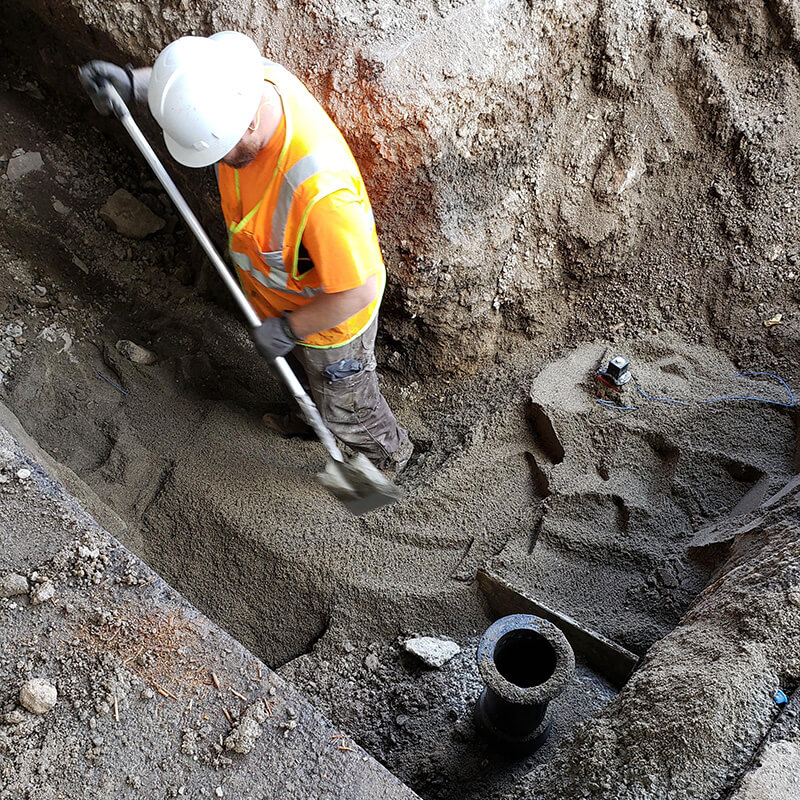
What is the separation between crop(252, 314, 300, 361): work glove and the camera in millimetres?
2678

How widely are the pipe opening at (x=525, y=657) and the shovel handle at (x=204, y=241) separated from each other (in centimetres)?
111

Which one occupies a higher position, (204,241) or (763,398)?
(763,398)

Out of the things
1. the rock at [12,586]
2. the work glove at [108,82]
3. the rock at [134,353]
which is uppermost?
the work glove at [108,82]

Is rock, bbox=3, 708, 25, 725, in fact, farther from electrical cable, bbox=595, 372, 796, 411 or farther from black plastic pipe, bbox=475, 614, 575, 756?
electrical cable, bbox=595, 372, 796, 411

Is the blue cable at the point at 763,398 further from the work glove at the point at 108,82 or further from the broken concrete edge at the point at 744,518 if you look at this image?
the work glove at the point at 108,82

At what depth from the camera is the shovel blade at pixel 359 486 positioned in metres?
2.88

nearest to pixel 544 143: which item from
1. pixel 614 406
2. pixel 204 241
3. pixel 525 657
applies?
pixel 614 406

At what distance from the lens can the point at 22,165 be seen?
3881 mm

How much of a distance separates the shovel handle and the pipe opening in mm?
1106

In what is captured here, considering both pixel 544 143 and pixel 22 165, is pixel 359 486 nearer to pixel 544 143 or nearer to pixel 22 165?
pixel 544 143

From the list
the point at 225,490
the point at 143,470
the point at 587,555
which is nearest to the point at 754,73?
the point at 587,555

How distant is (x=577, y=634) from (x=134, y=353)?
2767 mm

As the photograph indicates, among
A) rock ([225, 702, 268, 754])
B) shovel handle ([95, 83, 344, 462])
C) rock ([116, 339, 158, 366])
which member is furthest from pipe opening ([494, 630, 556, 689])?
rock ([116, 339, 158, 366])

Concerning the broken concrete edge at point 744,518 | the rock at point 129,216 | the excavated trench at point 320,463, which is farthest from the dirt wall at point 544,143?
the broken concrete edge at point 744,518
